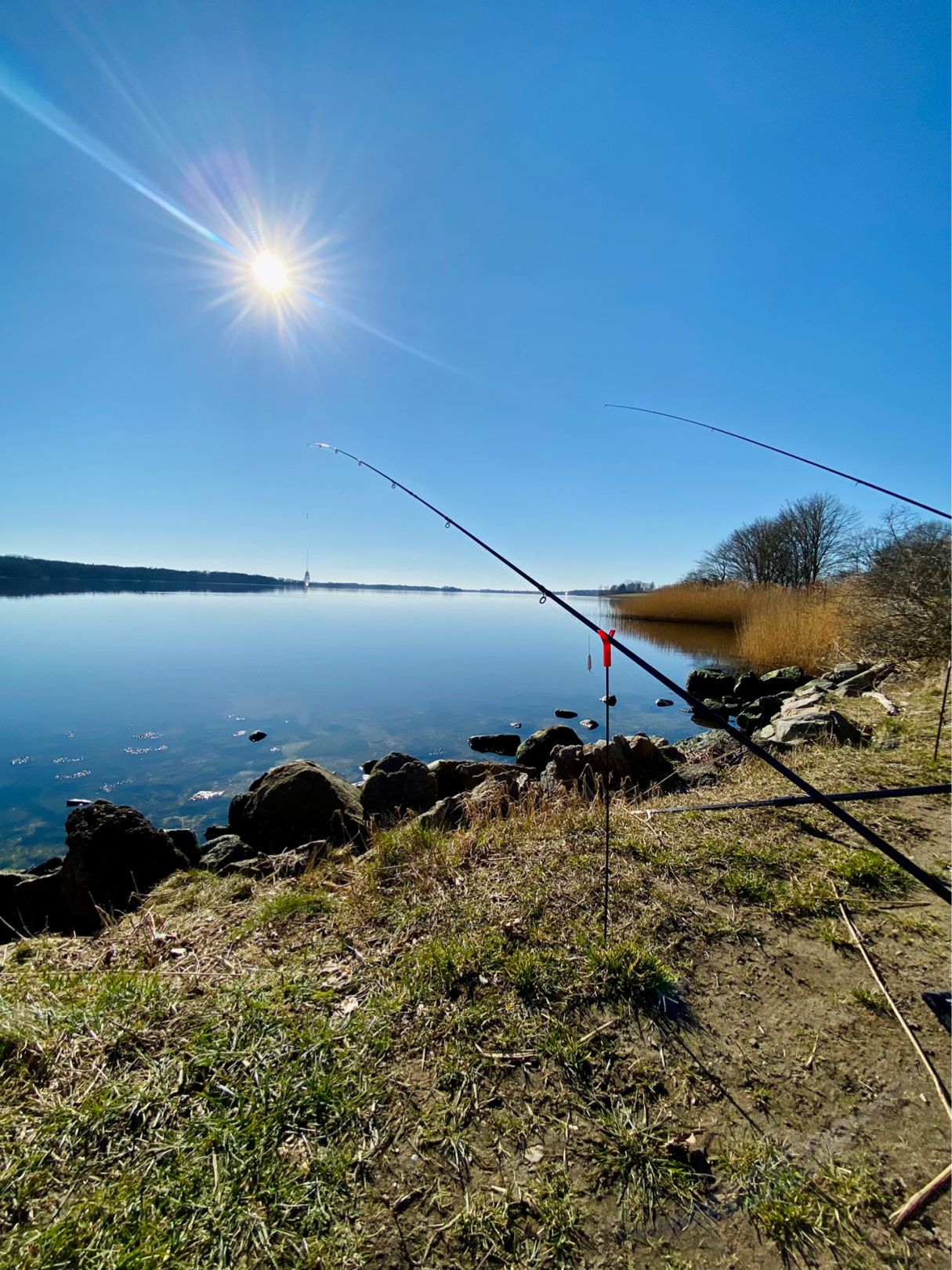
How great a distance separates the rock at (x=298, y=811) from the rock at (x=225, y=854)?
1.10ft

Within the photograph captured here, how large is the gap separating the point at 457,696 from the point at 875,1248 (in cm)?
1706

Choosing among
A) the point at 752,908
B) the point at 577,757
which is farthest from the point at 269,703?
the point at 752,908

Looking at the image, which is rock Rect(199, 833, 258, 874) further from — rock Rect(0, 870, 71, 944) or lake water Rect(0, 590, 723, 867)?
lake water Rect(0, 590, 723, 867)

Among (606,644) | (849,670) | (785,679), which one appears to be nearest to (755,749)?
(606,644)

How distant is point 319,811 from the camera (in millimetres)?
6852

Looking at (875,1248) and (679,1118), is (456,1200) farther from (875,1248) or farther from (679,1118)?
(875,1248)

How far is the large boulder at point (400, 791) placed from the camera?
25.7 feet

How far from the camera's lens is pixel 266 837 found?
6918 mm

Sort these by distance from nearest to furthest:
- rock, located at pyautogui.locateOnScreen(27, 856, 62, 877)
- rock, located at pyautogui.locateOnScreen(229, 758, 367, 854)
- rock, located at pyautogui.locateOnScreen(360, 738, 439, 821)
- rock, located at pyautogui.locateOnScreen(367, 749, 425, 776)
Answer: rock, located at pyautogui.locateOnScreen(229, 758, 367, 854), rock, located at pyautogui.locateOnScreen(27, 856, 62, 877), rock, located at pyautogui.locateOnScreen(360, 738, 439, 821), rock, located at pyautogui.locateOnScreen(367, 749, 425, 776)

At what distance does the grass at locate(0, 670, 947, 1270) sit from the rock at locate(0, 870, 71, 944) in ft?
8.21

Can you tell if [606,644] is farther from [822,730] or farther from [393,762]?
[393,762]

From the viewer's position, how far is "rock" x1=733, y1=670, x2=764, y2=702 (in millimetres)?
17125

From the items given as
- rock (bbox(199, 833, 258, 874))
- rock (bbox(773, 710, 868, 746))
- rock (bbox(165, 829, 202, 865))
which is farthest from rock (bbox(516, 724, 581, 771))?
rock (bbox(165, 829, 202, 865))

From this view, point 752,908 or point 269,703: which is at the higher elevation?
point 752,908
